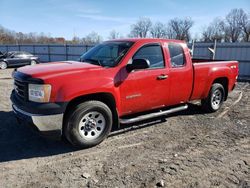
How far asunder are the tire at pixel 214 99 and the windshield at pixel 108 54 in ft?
9.38

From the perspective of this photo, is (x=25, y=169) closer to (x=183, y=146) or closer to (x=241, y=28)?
(x=183, y=146)

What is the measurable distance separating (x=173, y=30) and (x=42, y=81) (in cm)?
7619

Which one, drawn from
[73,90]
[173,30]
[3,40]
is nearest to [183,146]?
[73,90]

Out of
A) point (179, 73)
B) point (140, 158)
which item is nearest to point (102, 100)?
point (140, 158)

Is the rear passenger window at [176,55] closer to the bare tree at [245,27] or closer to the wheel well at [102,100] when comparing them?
the wheel well at [102,100]

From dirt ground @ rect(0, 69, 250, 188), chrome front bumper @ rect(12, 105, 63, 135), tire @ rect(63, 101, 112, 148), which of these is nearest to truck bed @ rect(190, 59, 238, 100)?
dirt ground @ rect(0, 69, 250, 188)

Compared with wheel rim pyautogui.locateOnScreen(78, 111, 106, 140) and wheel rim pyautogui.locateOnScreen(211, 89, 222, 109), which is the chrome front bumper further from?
wheel rim pyautogui.locateOnScreen(211, 89, 222, 109)

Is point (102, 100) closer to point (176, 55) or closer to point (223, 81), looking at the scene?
point (176, 55)

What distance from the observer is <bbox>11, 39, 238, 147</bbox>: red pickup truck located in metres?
4.33

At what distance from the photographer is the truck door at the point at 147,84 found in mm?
5125

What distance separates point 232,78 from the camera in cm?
760

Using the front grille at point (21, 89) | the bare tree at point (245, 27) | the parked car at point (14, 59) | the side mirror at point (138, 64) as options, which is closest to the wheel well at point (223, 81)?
the side mirror at point (138, 64)

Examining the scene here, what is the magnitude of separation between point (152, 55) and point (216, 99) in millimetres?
2825

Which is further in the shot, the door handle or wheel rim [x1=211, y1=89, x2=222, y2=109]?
wheel rim [x1=211, y1=89, x2=222, y2=109]
